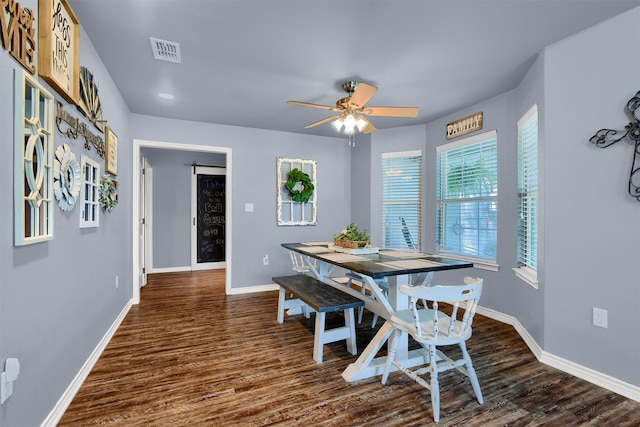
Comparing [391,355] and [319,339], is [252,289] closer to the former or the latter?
[319,339]

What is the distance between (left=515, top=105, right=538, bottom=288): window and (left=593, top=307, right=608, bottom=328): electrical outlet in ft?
1.49

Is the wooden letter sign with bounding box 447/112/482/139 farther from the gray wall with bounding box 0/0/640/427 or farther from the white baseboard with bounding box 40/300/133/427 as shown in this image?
the white baseboard with bounding box 40/300/133/427

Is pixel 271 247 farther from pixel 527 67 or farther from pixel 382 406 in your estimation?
pixel 527 67

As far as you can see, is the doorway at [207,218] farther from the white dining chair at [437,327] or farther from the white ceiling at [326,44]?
the white dining chair at [437,327]

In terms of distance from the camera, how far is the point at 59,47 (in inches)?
67.2

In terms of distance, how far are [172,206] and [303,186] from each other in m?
2.97

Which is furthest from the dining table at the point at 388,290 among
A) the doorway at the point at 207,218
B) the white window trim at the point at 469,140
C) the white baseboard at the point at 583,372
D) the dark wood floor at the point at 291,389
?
the doorway at the point at 207,218

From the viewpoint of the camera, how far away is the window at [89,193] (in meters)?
2.20

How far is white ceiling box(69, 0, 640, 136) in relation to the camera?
1.96 meters

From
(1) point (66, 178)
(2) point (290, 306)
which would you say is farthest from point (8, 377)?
(2) point (290, 306)

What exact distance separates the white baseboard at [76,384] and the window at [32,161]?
955 millimetres

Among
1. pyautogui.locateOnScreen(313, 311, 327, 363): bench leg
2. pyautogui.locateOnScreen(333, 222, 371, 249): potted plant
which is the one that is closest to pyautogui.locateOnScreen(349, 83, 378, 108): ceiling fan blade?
pyautogui.locateOnScreen(333, 222, 371, 249): potted plant

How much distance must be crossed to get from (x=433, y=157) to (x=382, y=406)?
10.7ft

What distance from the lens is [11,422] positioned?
4.32 ft
